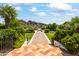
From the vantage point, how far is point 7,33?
445cm

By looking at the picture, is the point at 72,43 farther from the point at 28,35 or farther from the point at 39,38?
the point at 28,35

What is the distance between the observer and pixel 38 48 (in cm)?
448

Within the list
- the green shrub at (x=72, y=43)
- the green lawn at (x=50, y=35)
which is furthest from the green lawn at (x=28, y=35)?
the green shrub at (x=72, y=43)

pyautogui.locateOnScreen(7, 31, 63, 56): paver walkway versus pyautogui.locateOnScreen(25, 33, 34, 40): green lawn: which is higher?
pyautogui.locateOnScreen(25, 33, 34, 40): green lawn

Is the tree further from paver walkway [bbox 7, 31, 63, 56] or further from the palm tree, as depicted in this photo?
the palm tree

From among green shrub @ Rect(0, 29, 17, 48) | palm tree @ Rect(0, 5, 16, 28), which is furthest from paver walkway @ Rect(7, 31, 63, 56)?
palm tree @ Rect(0, 5, 16, 28)

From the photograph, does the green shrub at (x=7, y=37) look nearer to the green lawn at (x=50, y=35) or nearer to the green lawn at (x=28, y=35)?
the green lawn at (x=28, y=35)

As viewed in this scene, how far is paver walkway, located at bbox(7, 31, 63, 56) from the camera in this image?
4449 mm

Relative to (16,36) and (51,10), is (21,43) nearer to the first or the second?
(16,36)

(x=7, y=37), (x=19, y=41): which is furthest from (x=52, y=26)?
(x=7, y=37)

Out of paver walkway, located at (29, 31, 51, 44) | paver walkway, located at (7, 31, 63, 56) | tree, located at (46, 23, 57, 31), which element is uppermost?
tree, located at (46, 23, 57, 31)

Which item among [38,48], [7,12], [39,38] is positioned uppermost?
[7,12]

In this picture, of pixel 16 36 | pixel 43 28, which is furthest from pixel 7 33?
pixel 43 28

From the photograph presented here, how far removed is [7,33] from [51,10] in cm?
57
